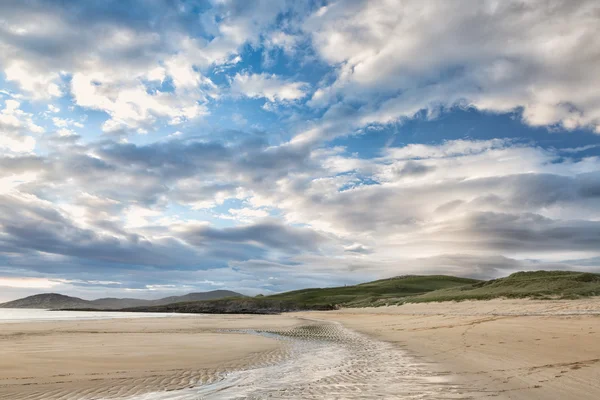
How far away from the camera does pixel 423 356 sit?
16.9 meters

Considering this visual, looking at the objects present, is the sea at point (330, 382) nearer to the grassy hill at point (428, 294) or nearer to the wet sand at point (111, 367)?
the wet sand at point (111, 367)

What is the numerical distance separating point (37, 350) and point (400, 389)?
56.1 ft

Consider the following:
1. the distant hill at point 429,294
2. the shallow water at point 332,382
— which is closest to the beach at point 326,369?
the shallow water at point 332,382

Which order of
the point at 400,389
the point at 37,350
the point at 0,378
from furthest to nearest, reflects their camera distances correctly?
the point at 37,350, the point at 0,378, the point at 400,389

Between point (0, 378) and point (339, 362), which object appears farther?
point (339, 362)

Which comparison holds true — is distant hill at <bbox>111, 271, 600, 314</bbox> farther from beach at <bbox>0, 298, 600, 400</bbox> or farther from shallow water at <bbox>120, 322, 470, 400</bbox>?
shallow water at <bbox>120, 322, 470, 400</bbox>

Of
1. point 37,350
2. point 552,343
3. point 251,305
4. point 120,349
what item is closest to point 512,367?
point 552,343

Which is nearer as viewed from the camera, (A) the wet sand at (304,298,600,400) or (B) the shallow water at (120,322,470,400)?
(A) the wet sand at (304,298,600,400)

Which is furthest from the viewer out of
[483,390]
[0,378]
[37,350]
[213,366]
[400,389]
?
[37,350]

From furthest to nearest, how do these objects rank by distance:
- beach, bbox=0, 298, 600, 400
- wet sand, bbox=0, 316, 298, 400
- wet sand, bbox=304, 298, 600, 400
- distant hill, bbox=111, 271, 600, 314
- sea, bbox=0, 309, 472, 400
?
distant hill, bbox=111, 271, 600, 314 → wet sand, bbox=0, 316, 298, 400 → beach, bbox=0, 298, 600, 400 → sea, bbox=0, 309, 472, 400 → wet sand, bbox=304, 298, 600, 400

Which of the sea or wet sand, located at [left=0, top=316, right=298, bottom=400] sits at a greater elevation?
wet sand, located at [left=0, top=316, right=298, bottom=400]

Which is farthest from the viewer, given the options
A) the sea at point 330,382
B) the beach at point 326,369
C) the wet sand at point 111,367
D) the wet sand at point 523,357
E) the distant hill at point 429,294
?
the distant hill at point 429,294

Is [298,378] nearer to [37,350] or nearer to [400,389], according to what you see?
[400,389]

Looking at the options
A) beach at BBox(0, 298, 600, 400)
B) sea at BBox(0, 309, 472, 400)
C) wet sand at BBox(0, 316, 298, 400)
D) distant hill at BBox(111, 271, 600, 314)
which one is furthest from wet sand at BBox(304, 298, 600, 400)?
distant hill at BBox(111, 271, 600, 314)
